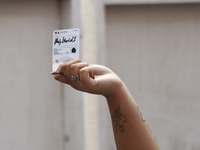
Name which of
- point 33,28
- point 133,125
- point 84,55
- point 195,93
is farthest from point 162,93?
point 133,125

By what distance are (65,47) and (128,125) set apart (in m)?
0.53

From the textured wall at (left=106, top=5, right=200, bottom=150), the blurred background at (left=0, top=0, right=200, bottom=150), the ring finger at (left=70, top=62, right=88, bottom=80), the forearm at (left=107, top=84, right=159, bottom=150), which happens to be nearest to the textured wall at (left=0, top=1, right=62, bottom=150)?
the blurred background at (left=0, top=0, right=200, bottom=150)

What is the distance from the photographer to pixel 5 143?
3.71 meters

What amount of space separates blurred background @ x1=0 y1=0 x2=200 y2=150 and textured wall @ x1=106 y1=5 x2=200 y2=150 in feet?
0.04

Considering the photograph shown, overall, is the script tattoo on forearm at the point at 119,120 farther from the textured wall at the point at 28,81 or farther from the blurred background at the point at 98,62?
the textured wall at the point at 28,81

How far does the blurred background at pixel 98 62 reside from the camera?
147 inches

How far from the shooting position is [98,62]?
3848mm

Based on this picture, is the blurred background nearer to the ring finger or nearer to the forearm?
the forearm

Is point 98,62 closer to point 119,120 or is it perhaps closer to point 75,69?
point 119,120

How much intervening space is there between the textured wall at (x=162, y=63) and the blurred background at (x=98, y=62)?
11 mm

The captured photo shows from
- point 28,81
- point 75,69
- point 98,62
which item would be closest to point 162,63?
point 98,62

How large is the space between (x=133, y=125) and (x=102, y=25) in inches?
85.7

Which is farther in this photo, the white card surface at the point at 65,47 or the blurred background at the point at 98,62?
the blurred background at the point at 98,62

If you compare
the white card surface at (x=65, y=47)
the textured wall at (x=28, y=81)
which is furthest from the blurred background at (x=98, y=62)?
the white card surface at (x=65, y=47)
